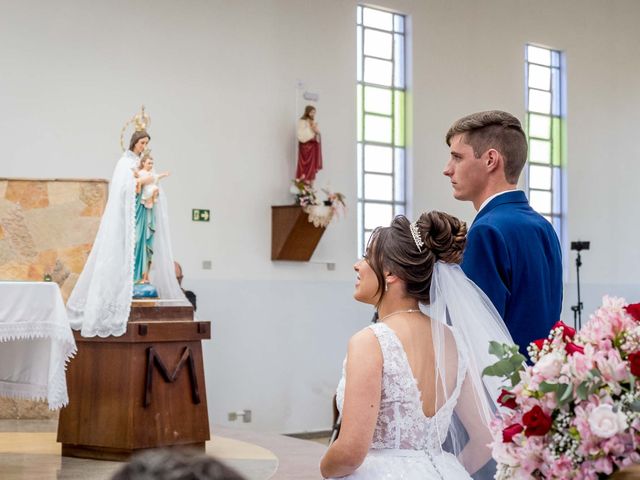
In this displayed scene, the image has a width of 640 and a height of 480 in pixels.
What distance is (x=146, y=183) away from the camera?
704 centimetres

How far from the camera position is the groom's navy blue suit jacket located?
2885 mm

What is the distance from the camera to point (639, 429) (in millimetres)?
1576

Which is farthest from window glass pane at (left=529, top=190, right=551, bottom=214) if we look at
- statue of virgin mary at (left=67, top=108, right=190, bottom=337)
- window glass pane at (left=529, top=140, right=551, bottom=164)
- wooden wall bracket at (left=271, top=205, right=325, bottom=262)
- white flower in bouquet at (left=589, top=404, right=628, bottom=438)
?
white flower in bouquet at (left=589, top=404, right=628, bottom=438)

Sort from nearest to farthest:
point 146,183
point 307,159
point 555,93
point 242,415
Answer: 1. point 146,183
2. point 242,415
3. point 307,159
4. point 555,93

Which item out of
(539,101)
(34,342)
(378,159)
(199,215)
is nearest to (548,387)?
(34,342)

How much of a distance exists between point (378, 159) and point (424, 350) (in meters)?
9.06

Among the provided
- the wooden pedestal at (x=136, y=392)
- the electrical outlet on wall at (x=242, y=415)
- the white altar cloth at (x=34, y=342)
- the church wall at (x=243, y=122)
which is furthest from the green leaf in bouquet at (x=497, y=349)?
the electrical outlet on wall at (x=242, y=415)

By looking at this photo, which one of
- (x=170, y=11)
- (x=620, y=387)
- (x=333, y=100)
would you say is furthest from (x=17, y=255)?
(x=620, y=387)

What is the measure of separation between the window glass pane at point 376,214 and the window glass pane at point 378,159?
16.5 inches

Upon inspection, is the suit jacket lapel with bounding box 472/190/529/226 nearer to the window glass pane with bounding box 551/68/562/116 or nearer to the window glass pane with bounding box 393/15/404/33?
the window glass pane with bounding box 393/15/404/33

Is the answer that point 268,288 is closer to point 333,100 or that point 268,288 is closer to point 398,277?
point 333,100

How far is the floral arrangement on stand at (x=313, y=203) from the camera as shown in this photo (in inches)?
413

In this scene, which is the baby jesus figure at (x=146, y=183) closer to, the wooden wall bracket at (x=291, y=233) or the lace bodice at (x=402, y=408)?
the wooden wall bracket at (x=291, y=233)

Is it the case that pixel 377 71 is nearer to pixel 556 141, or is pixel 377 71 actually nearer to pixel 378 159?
pixel 378 159
